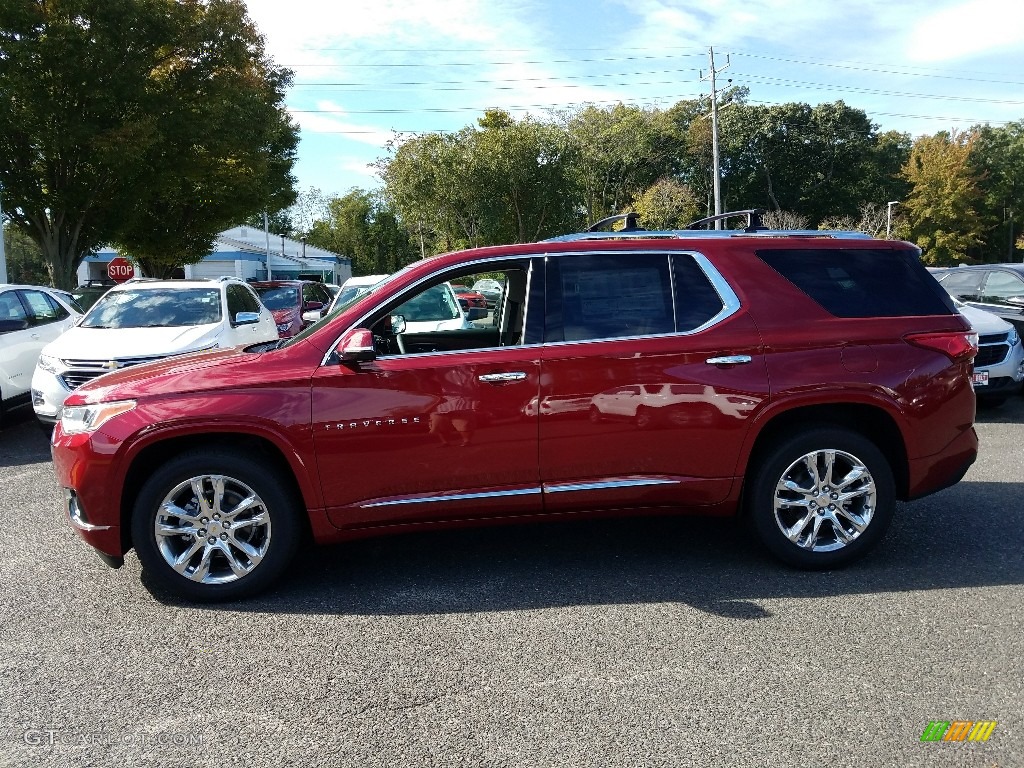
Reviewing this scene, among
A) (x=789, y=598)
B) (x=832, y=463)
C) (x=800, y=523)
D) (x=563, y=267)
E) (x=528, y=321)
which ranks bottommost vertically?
(x=789, y=598)

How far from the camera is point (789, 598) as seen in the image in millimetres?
4273

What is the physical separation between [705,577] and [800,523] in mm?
601

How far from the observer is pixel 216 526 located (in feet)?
14.0

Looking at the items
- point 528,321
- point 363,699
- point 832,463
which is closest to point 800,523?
point 832,463

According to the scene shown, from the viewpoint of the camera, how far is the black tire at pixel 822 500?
4.56 meters

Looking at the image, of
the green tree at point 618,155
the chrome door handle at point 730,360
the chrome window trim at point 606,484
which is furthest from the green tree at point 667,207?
the chrome window trim at point 606,484

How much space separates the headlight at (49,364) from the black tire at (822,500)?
6.94m

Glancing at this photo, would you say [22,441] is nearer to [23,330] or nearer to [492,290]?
[23,330]

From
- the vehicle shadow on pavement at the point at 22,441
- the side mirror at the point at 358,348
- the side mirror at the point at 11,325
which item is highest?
the side mirror at the point at 11,325

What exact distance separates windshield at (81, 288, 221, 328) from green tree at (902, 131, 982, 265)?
5779cm

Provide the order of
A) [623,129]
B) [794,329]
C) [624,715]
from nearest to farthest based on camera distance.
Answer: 1. [624,715]
2. [794,329]
3. [623,129]

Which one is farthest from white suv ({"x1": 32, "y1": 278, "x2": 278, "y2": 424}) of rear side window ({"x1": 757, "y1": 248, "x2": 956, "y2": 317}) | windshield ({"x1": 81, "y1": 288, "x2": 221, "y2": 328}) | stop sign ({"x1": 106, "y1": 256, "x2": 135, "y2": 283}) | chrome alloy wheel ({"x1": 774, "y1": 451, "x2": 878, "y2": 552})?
stop sign ({"x1": 106, "y1": 256, "x2": 135, "y2": 283})

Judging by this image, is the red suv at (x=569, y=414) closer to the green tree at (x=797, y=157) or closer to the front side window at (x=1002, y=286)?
the front side window at (x=1002, y=286)

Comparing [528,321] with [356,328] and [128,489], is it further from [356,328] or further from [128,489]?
[128,489]
